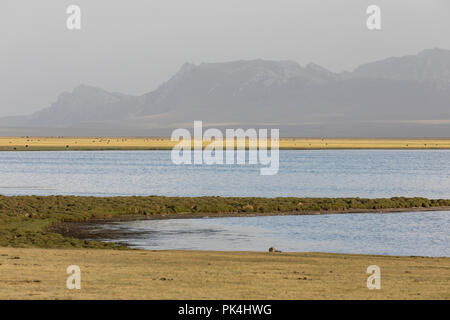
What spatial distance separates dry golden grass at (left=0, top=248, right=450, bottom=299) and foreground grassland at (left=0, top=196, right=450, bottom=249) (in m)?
12.1

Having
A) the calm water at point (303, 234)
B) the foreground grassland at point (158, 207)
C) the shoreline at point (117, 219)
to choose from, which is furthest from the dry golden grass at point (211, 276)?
the foreground grassland at point (158, 207)

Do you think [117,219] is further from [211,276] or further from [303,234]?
[211,276]

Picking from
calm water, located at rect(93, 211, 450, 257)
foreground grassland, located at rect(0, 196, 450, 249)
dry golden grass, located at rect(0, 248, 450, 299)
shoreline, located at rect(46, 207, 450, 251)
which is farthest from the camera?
foreground grassland, located at rect(0, 196, 450, 249)

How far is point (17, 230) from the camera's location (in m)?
30.0

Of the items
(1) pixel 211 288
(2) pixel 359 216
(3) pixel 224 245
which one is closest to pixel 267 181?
(2) pixel 359 216

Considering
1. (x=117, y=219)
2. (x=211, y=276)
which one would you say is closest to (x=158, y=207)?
(x=117, y=219)

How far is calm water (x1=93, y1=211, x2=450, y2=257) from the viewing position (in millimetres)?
30234

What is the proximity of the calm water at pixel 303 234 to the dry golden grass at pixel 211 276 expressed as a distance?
5.56 metres

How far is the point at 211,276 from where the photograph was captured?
18031mm

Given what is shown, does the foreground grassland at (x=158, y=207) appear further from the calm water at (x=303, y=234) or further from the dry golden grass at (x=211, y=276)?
the dry golden grass at (x=211, y=276)

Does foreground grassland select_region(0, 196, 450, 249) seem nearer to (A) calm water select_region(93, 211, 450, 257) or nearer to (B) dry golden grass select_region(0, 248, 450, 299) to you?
(A) calm water select_region(93, 211, 450, 257)

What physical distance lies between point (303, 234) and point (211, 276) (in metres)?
16.9

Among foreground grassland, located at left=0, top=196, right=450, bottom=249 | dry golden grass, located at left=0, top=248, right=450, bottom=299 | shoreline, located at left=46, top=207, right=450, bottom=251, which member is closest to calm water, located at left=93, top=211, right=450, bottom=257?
shoreline, located at left=46, top=207, right=450, bottom=251

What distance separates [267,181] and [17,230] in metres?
52.8
